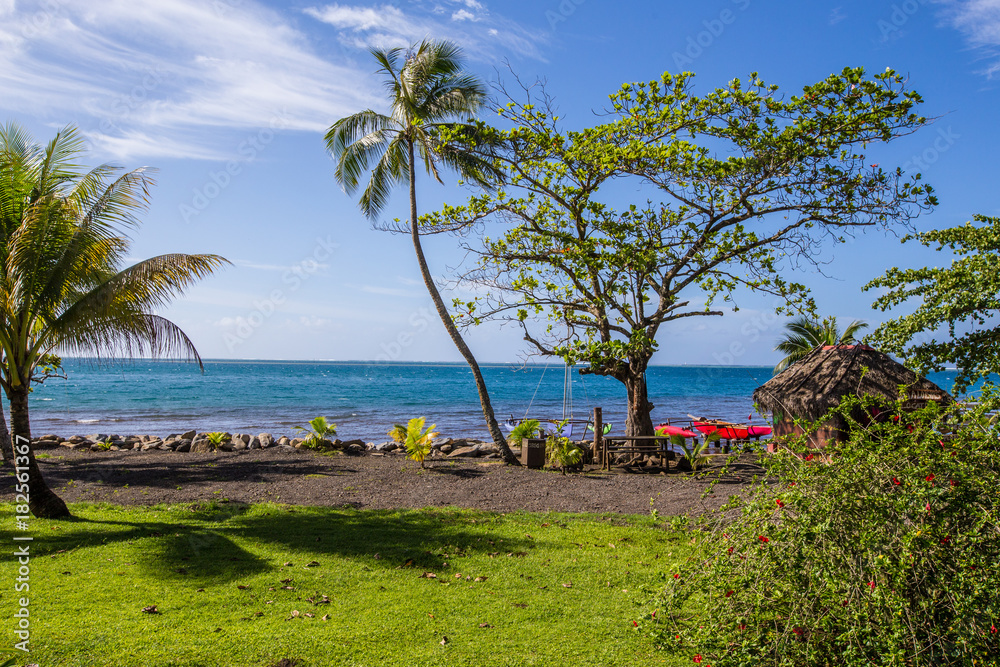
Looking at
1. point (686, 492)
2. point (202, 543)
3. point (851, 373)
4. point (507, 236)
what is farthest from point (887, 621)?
point (507, 236)

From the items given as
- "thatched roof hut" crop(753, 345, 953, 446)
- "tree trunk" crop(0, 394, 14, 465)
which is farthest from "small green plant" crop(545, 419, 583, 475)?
"tree trunk" crop(0, 394, 14, 465)

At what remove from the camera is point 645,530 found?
8.82 meters

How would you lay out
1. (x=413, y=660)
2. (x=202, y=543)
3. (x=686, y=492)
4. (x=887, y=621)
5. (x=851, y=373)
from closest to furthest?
1. (x=887, y=621)
2. (x=413, y=660)
3. (x=202, y=543)
4. (x=686, y=492)
5. (x=851, y=373)

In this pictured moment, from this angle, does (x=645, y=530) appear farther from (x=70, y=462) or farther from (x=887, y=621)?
(x=70, y=462)

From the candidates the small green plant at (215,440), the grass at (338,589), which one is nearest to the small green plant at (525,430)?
the grass at (338,589)

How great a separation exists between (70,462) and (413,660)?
13.2 metres

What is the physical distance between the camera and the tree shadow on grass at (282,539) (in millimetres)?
7023

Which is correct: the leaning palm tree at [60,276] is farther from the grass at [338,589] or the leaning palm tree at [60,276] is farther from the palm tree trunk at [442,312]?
the palm tree trunk at [442,312]

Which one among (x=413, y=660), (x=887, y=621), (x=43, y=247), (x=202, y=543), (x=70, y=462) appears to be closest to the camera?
(x=887, y=621)

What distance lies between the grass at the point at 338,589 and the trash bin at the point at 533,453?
5.10m

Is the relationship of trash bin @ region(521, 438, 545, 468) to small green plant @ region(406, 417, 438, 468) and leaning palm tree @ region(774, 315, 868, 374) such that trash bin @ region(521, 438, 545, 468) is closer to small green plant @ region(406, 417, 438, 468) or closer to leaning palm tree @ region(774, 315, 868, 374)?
small green plant @ region(406, 417, 438, 468)

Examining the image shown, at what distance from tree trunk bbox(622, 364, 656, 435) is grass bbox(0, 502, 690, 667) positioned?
644 cm

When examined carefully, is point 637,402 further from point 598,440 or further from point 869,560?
point 869,560

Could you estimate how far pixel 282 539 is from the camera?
8008 millimetres
